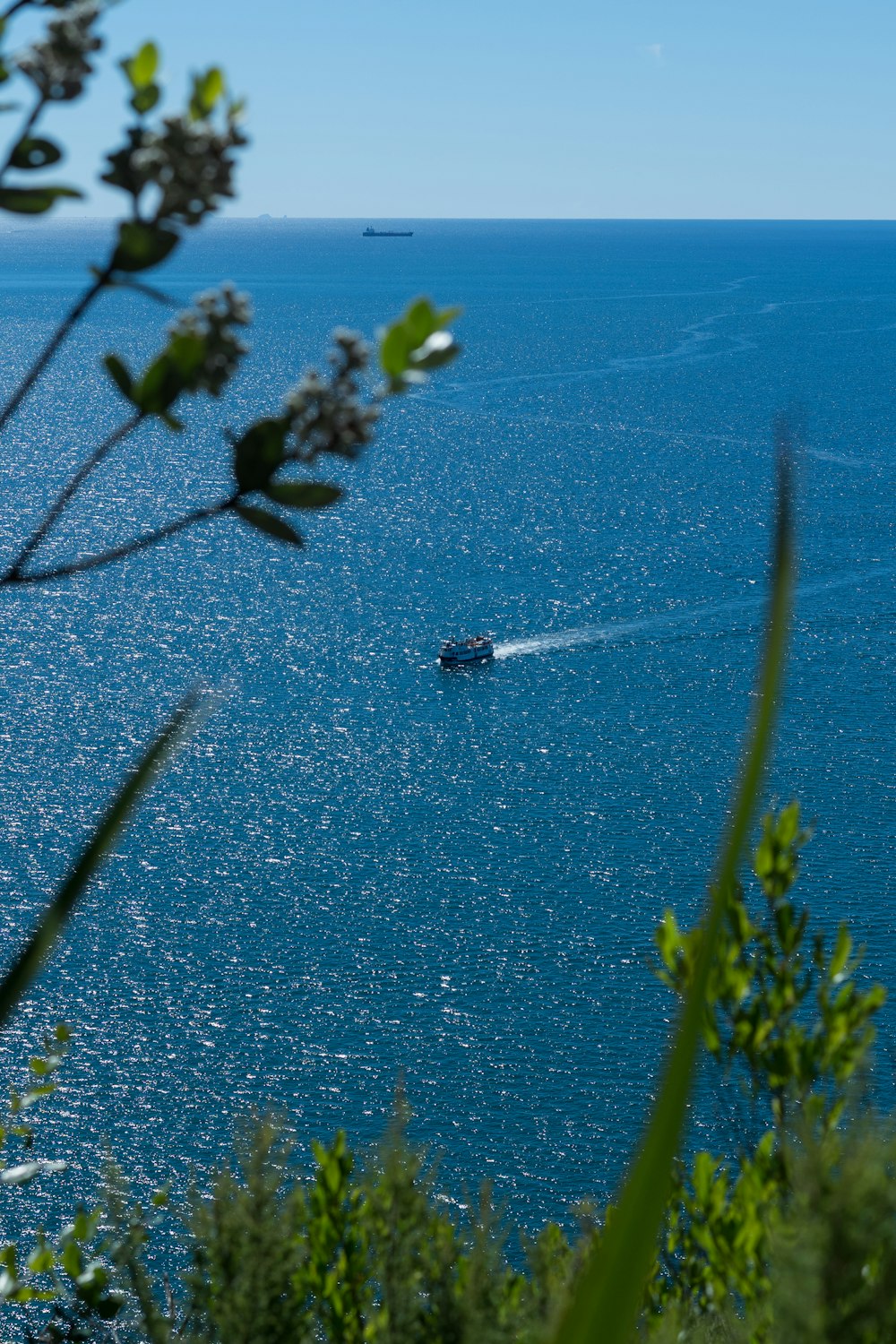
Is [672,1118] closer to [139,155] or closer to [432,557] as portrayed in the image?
[139,155]

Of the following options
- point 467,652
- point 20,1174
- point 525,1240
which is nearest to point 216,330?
point 20,1174

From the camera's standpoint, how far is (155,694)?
60.9 m

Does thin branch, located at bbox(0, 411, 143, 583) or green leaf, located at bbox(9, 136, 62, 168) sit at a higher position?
green leaf, located at bbox(9, 136, 62, 168)

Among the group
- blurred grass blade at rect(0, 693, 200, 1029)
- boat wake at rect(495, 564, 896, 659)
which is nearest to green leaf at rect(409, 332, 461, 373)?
blurred grass blade at rect(0, 693, 200, 1029)

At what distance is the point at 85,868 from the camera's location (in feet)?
5.01

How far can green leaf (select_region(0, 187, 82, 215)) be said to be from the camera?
2.00 metres

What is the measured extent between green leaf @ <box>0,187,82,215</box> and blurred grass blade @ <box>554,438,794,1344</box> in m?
1.27

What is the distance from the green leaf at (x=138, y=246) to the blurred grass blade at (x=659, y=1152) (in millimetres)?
1066

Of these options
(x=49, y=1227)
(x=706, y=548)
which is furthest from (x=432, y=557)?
(x=49, y=1227)

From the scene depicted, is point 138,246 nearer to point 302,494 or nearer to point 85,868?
point 302,494

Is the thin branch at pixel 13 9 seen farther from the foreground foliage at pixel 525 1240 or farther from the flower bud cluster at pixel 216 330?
the foreground foliage at pixel 525 1240

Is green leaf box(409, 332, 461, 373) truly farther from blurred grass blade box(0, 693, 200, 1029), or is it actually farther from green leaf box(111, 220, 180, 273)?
blurred grass blade box(0, 693, 200, 1029)

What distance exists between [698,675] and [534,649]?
7623 mm

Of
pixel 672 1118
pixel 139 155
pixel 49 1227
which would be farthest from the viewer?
pixel 49 1227
